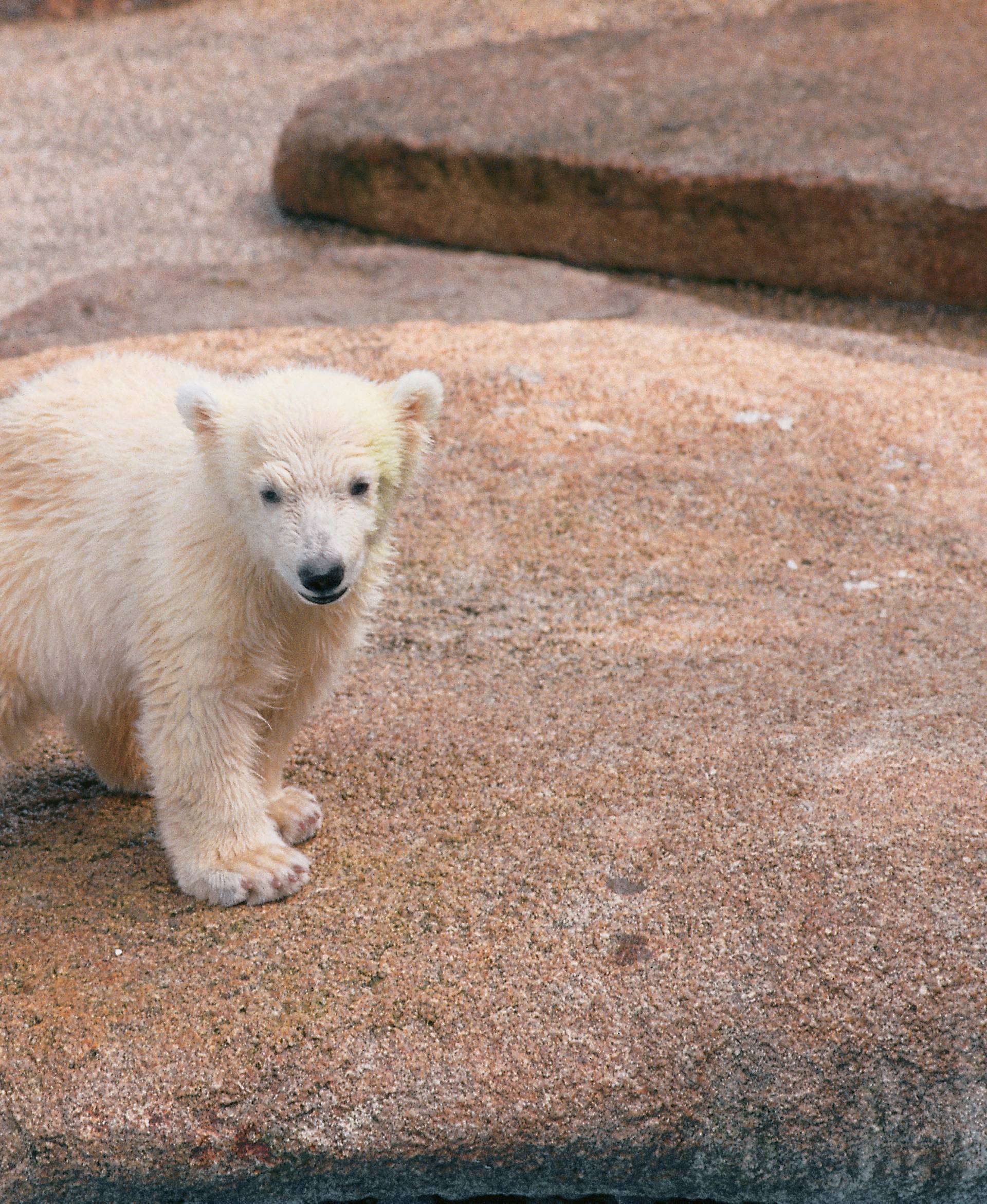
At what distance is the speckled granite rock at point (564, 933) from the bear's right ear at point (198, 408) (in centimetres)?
103

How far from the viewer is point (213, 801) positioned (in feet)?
8.87

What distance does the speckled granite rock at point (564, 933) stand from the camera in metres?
2.39

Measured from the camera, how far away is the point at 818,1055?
2469 mm

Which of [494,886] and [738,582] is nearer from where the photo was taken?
[494,886]

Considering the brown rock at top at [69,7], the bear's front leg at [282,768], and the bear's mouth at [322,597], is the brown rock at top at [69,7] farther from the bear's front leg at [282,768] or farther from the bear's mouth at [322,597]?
the bear's mouth at [322,597]

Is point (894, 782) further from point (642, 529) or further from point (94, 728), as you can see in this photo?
point (94, 728)

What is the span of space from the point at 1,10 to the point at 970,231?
29.1ft

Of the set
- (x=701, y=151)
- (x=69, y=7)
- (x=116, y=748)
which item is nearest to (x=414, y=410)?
(x=116, y=748)

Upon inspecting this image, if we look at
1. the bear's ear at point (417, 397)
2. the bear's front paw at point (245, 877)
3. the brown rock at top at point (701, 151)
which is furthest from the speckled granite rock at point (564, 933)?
the brown rock at top at point (701, 151)

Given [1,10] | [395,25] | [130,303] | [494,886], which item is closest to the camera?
[494,886]

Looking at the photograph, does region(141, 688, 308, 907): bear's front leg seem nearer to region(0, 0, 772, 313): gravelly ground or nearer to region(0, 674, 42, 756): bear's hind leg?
region(0, 674, 42, 756): bear's hind leg

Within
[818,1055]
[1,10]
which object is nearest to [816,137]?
[818,1055]

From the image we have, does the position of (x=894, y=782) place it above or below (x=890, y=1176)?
above

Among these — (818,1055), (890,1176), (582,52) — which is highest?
(582,52)
